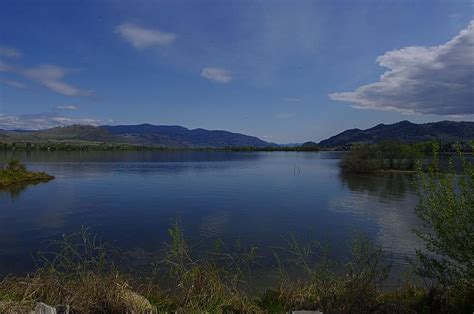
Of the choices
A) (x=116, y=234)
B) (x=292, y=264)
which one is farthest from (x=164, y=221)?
(x=292, y=264)

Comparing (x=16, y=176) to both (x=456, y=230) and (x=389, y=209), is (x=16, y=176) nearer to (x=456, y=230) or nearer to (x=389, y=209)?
(x=389, y=209)

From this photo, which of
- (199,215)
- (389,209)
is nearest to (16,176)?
(199,215)

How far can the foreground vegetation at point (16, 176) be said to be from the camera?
→ 49062mm

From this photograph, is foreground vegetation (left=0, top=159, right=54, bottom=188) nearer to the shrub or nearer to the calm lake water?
the calm lake water

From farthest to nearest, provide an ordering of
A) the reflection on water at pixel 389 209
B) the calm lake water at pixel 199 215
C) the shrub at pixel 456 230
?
the reflection on water at pixel 389 209, the calm lake water at pixel 199 215, the shrub at pixel 456 230

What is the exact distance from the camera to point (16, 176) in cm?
5203

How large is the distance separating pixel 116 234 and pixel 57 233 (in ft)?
12.4

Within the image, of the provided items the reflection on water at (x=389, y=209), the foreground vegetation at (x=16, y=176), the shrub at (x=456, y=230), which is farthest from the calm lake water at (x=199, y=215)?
the shrub at (x=456, y=230)

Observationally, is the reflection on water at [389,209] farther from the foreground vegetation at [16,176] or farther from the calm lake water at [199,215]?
the foreground vegetation at [16,176]

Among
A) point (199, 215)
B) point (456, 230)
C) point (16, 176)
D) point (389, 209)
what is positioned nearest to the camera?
point (456, 230)

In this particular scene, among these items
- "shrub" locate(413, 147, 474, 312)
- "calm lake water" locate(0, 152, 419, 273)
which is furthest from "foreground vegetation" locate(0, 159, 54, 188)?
"shrub" locate(413, 147, 474, 312)

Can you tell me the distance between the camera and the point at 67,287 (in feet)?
23.4

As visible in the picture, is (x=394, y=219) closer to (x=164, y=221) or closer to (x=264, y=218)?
(x=264, y=218)

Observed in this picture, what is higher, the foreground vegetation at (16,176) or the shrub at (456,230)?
the shrub at (456,230)
